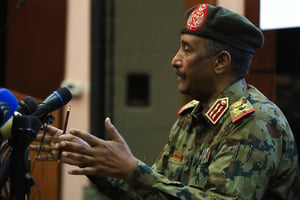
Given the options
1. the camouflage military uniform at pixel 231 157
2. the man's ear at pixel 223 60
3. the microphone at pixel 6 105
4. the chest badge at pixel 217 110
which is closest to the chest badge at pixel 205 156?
the camouflage military uniform at pixel 231 157

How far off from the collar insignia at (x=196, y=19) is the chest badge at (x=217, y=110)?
34cm

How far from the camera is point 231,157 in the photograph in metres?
2.43

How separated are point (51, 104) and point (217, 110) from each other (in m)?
0.74

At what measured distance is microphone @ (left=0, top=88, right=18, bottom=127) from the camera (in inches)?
79.9

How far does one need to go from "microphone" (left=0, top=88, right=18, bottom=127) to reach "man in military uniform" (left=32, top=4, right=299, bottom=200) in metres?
0.28

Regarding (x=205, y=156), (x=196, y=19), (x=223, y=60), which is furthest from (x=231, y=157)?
(x=196, y=19)

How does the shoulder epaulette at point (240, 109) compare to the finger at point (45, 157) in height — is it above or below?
above

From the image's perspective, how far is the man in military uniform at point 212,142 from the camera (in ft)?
7.57

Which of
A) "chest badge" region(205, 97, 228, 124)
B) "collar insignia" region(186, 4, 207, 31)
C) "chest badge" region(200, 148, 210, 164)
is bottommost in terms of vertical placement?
"chest badge" region(200, 148, 210, 164)

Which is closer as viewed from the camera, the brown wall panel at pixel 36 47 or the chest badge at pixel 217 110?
the chest badge at pixel 217 110

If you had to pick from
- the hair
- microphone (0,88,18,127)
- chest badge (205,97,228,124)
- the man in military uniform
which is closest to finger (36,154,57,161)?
the man in military uniform

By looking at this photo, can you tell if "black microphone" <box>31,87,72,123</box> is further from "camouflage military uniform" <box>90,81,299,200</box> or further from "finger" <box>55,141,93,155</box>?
"camouflage military uniform" <box>90,81,299,200</box>

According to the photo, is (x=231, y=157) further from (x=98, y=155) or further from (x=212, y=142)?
(x=98, y=155)

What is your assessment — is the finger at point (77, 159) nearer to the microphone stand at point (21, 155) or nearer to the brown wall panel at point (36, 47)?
the microphone stand at point (21, 155)
